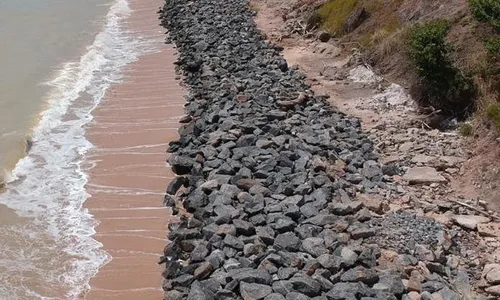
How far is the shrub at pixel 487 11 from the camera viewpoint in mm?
14430

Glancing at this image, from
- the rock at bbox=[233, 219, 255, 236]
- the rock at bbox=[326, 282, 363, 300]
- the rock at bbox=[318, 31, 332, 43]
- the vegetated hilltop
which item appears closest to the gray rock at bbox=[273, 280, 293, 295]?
the rock at bbox=[326, 282, 363, 300]

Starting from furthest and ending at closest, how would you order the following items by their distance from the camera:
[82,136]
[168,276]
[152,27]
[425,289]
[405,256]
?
[152,27]
[82,136]
[168,276]
[405,256]
[425,289]

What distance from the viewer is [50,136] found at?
1622 cm

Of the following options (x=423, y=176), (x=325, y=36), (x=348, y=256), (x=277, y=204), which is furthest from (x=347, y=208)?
(x=325, y=36)

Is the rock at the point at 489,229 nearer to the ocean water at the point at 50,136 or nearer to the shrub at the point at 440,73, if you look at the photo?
the shrub at the point at 440,73

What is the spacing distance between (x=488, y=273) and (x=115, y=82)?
15015 millimetres

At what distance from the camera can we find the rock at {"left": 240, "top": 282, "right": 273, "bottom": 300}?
333 inches

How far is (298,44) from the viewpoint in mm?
23141

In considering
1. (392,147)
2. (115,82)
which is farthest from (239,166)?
(115,82)

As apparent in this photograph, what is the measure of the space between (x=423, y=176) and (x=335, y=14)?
43.7ft

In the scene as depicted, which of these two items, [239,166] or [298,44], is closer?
[239,166]

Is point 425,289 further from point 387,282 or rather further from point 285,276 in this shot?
point 285,276

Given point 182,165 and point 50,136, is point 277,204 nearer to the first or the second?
point 182,165

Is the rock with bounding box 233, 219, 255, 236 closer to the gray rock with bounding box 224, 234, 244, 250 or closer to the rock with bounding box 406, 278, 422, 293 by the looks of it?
the gray rock with bounding box 224, 234, 244, 250
